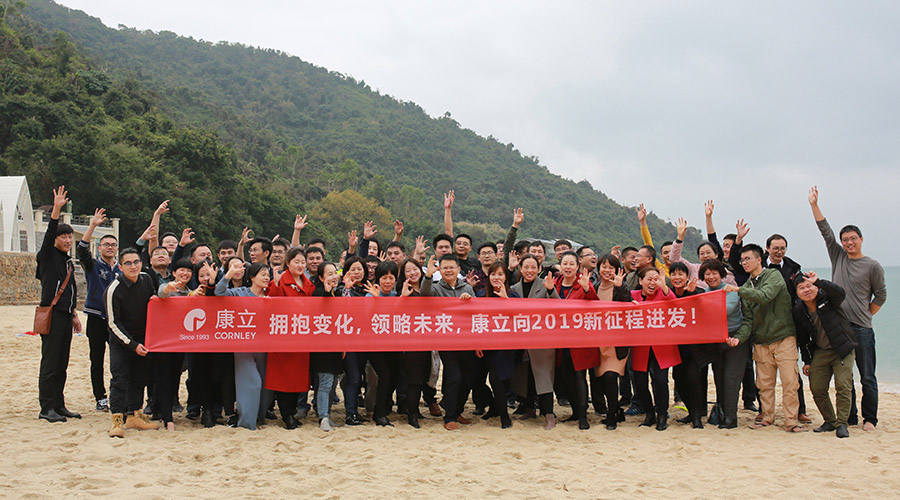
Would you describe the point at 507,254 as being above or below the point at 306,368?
above

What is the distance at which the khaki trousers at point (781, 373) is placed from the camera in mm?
6152

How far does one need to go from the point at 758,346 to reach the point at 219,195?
40.7 metres

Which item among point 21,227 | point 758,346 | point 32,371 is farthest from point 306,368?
point 21,227

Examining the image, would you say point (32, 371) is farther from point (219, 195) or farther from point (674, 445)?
point (219, 195)

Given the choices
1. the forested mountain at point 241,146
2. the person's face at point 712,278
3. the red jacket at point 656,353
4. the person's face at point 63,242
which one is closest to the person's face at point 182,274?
the person's face at point 63,242

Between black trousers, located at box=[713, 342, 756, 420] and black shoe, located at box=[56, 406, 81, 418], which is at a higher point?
black trousers, located at box=[713, 342, 756, 420]

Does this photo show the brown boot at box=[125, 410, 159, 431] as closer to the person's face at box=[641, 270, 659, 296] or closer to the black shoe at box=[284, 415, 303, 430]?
the black shoe at box=[284, 415, 303, 430]

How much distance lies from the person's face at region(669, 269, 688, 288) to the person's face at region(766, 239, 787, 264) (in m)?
1.08

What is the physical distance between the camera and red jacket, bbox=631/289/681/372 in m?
6.29

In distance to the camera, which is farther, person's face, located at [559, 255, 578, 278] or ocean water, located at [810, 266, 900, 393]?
ocean water, located at [810, 266, 900, 393]

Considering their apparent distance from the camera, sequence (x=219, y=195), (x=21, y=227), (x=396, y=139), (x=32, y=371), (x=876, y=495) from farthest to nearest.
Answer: (x=396, y=139)
(x=219, y=195)
(x=21, y=227)
(x=32, y=371)
(x=876, y=495)

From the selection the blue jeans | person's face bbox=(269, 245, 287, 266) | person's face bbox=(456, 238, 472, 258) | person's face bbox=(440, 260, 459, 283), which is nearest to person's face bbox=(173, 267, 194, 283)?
person's face bbox=(269, 245, 287, 266)

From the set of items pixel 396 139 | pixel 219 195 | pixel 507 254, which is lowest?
pixel 507 254

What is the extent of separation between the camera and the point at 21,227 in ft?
89.7
